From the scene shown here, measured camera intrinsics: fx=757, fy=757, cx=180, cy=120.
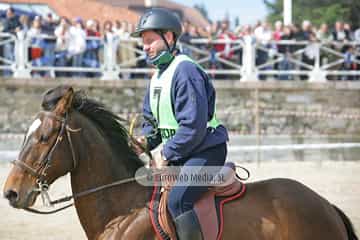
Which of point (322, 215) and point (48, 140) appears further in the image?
point (322, 215)

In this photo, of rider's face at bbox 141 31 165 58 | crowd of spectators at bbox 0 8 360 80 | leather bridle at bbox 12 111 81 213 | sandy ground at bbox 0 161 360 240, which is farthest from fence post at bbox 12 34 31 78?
leather bridle at bbox 12 111 81 213

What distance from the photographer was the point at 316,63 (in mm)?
19641

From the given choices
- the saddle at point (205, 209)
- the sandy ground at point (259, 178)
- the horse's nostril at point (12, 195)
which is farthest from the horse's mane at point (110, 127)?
the sandy ground at point (259, 178)

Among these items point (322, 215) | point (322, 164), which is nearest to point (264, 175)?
point (322, 164)

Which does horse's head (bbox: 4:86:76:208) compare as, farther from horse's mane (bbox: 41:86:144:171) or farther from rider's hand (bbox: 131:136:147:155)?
rider's hand (bbox: 131:136:147:155)

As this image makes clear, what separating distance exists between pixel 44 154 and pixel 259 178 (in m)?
8.64

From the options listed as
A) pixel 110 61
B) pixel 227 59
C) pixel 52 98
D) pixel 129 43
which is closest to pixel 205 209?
pixel 52 98

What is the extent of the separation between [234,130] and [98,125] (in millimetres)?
14059

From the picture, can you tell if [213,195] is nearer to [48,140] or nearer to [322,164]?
[48,140]

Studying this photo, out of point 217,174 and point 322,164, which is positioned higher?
point 217,174

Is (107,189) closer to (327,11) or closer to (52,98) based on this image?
(52,98)

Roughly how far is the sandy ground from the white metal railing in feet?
12.9

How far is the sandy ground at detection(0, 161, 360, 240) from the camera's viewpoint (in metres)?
9.23

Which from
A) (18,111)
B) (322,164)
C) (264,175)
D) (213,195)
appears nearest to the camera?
Answer: (213,195)
